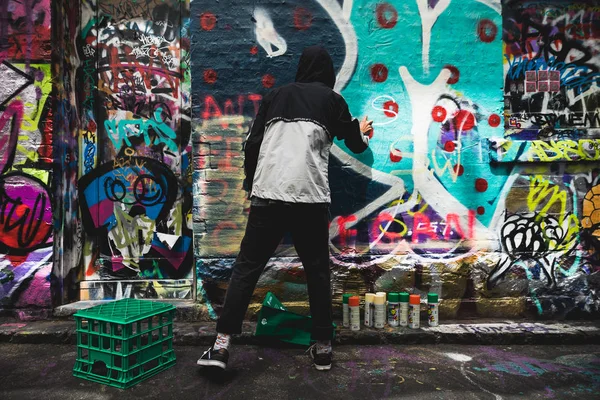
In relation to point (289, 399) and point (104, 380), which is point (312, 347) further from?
point (104, 380)

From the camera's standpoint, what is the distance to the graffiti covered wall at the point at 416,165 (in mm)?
3602

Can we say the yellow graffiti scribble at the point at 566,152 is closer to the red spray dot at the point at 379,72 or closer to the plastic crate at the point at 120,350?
the red spray dot at the point at 379,72

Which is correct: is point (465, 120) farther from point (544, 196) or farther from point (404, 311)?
point (404, 311)

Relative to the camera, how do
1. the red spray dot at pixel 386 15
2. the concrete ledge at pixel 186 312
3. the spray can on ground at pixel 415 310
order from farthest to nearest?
1. the red spray dot at pixel 386 15
2. the concrete ledge at pixel 186 312
3. the spray can on ground at pixel 415 310

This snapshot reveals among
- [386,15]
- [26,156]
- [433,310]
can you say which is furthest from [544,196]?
[26,156]

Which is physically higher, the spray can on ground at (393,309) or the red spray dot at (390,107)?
the red spray dot at (390,107)

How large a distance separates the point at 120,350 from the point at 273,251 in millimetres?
1078

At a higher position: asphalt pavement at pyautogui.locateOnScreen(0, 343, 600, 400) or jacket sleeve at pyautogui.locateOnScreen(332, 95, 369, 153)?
jacket sleeve at pyautogui.locateOnScreen(332, 95, 369, 153)

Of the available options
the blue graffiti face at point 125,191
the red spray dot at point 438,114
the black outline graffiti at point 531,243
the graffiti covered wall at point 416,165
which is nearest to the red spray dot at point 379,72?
the graffiti covered wall at point 416,165

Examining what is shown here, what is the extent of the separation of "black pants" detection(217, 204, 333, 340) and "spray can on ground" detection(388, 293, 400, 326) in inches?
30.5

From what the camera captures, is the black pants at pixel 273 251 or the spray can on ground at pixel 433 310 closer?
the black pants at pixel 273 251

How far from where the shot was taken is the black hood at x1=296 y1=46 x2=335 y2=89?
9.34 ft

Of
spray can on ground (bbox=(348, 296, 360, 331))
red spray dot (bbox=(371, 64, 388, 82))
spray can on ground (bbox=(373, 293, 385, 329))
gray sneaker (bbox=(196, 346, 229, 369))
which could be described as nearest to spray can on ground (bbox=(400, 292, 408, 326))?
spray can on ground (bbox=(373, 293, 385, 329))

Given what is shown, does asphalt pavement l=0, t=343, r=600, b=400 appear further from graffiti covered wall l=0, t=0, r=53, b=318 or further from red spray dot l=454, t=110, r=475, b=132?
red spray dot l=454, t=110, r=475, b=132
